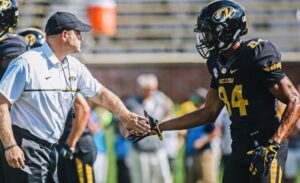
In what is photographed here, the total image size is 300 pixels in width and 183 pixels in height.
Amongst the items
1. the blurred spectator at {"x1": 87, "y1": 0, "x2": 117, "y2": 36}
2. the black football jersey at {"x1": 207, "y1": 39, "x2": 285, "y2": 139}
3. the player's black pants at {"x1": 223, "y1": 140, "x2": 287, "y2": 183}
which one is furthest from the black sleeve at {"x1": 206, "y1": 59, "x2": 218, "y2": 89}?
the blurred spectator at {"x1": 87, "y1": 0, "x2": 117, "y2": 36}

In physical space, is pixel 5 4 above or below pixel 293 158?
above

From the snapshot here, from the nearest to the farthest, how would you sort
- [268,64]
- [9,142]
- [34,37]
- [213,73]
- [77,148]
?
[268,64] < [9,142] < [213,73] < [77,148] < [34,37]

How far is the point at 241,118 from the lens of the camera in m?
6.46

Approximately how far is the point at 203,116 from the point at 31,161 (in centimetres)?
137

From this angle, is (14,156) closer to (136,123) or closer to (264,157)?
(136,123)

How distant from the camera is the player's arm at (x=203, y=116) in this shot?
6.96m

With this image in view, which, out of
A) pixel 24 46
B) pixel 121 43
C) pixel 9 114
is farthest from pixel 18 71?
pixel 121 43

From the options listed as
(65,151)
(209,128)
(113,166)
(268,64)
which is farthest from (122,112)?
(113,166)

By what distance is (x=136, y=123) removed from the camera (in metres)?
7.11

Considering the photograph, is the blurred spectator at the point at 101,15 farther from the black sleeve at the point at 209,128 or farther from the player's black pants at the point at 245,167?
the player's black pants at the point at 245,167

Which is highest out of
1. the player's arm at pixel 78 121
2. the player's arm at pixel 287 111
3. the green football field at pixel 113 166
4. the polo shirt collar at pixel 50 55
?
the polo shirt collar at pixel 50 55

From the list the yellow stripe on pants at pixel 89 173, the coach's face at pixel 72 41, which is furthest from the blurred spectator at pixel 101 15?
the coach's face at pixel 72 41

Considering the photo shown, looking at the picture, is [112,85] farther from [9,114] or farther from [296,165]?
[9,114]

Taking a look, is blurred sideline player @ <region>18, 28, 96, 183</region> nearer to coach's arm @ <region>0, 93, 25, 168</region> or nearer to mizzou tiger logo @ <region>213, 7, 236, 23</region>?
coach's arm @ <region>0, 93, 25, 168</region>
